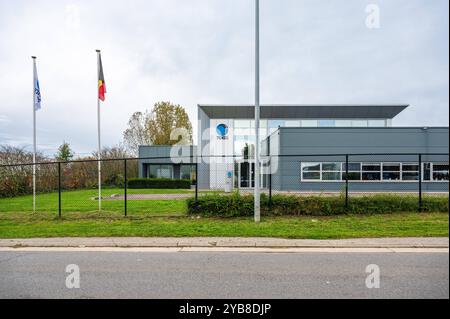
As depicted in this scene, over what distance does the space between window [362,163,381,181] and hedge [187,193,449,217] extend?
1277 centimetres

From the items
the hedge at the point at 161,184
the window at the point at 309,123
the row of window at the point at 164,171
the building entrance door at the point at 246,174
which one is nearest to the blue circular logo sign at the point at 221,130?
the building entrance door at the point at 246,174

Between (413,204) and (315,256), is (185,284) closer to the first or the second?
(315,256)

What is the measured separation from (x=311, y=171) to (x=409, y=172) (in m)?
7.86

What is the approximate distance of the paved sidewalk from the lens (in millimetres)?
7133

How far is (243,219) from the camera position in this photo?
406 inches

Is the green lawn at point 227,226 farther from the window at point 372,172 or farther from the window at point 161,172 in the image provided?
the window at point 161,172

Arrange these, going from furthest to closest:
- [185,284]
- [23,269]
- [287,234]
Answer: [287,234] → [23,269] → [185,284]

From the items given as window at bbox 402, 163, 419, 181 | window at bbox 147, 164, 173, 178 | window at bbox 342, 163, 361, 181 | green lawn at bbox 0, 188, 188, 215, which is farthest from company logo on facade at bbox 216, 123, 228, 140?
window at bbox 402, 163, 419, 181

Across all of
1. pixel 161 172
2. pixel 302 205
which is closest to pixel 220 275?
pixel 302 205

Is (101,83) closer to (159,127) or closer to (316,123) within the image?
(316,123)

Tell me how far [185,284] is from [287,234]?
4163mm

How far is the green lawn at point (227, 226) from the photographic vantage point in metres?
8.15

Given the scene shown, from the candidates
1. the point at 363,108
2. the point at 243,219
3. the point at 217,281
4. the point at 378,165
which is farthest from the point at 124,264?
the point at 363,108

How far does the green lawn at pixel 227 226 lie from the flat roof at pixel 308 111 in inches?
847
